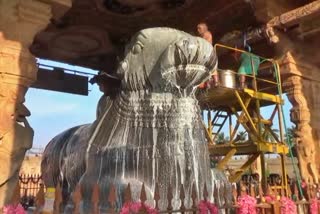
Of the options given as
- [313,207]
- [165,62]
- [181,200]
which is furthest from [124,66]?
[313,207]

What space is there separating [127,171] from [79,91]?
7530mm

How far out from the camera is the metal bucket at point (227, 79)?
21.8 ft

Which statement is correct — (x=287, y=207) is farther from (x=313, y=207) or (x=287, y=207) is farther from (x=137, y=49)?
(x=137, y=49)

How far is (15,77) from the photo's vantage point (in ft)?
14.5

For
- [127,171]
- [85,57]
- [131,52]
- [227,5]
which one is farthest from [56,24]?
[127,171]

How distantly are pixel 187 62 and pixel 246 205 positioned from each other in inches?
58.6

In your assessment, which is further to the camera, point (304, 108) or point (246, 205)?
point (304, 108)

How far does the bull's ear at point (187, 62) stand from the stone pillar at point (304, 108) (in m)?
3.00

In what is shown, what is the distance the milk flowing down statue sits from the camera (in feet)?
12.9

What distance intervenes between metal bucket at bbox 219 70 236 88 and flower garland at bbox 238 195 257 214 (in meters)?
3.24

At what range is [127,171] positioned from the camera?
395 cm

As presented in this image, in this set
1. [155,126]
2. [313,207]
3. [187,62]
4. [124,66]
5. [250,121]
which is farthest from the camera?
[250,121]

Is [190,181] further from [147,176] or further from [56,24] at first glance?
[56,24]

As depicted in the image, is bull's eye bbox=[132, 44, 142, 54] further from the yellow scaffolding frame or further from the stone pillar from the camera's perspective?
the stone pillar
